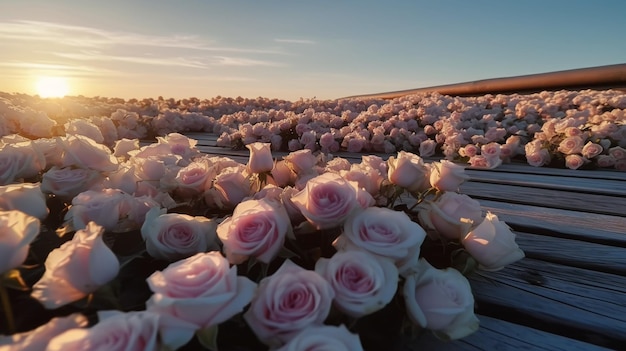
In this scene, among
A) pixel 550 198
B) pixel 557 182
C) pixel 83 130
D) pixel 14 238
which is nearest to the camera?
pixel 14 238

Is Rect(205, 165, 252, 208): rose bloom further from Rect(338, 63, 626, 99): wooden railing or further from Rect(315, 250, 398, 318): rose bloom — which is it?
Rect(338, 63, 626, 99): wooden railing

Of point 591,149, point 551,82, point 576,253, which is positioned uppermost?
point 576,253

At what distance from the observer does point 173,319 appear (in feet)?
2.29

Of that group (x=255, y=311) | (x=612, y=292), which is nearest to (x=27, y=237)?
(x=255, y=311)

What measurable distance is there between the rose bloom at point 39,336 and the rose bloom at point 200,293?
15cm

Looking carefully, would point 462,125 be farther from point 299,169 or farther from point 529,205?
point 299,169

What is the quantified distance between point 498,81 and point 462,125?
6.54 metres

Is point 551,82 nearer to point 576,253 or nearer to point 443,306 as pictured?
point 576,253

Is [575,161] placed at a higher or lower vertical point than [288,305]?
lower

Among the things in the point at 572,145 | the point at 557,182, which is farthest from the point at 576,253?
the point at 572,145

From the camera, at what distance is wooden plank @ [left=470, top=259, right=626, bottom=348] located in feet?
3.61

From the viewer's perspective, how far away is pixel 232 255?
94 cm

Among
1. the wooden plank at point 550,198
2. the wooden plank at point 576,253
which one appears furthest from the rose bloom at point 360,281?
the wooden plank at point 550,198

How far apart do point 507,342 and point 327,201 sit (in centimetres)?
54
